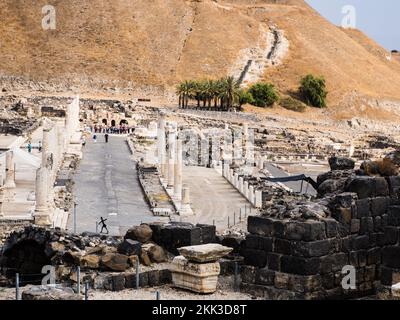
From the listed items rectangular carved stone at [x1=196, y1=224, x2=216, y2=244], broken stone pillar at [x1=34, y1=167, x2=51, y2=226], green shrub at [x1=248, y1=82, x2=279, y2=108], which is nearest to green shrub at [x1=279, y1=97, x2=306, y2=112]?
green shrub at [x1=248, y1=82, x2=279, y2=108]

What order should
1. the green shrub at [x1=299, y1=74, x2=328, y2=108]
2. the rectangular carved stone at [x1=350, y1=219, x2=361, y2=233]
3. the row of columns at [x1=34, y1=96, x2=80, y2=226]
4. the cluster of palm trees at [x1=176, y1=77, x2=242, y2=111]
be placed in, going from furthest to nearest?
the green shrub at [x1=299, y1=74, x2=328, y2=108] < the cluster of palm trees at [x1=176, y1=77, x2=242, y2=111] < the row of columns at [x1=34, y1=96, x2=80, y2=226] < the rectangular carved stone at [x1=350, y1=219, x2=361, y2=233]

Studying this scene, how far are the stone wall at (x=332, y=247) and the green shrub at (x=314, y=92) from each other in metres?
118

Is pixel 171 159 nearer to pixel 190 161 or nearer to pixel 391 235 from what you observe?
pixel 190 161

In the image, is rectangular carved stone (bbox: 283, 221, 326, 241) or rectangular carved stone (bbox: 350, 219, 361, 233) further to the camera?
rectangular carved stone (bbox: 350, 219, 361, 233)

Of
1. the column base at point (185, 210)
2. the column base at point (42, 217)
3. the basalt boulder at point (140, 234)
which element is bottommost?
the column base at point (185, 210)

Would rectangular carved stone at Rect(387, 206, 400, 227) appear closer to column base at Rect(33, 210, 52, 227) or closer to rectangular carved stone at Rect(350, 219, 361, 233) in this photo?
rectangular carved stone at Rect(350, 219, 361, 233)

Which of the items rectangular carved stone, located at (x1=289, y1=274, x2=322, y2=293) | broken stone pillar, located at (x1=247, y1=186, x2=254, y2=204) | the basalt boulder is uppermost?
the basalt boulder

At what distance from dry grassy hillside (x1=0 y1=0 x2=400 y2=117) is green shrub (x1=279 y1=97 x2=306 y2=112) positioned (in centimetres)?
538

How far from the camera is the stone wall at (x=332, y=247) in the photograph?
1584cm

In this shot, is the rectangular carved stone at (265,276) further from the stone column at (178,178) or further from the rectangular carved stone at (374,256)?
the stone column at (178,178)

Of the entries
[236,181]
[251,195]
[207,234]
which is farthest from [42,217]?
[236,181]

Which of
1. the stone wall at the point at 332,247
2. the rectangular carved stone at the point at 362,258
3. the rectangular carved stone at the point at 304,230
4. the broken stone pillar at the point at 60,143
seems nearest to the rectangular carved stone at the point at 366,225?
the stone wall at the point at 332,247

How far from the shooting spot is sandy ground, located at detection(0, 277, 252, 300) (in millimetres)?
15820
